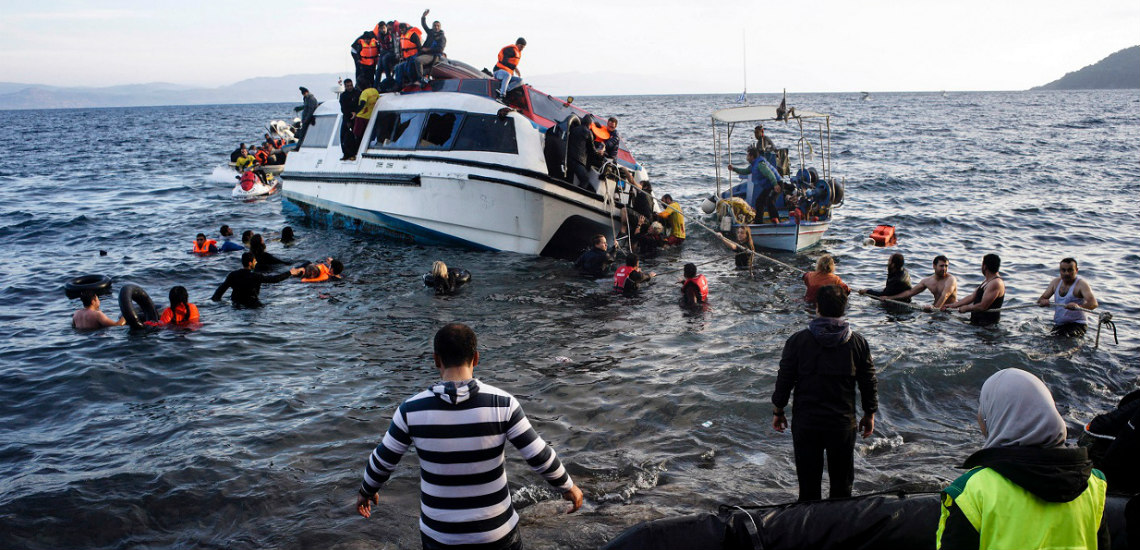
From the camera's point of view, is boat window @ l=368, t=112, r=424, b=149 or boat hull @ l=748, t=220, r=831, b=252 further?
boat window @ l=368, t=112, r=424, b=149

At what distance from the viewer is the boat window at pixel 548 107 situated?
14.9 metres

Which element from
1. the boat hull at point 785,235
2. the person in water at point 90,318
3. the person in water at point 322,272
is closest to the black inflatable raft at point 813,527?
the person in water at point 90,318

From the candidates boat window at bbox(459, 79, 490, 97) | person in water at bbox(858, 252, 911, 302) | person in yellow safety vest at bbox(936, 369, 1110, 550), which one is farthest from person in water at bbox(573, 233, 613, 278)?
person in yellow safety vest at bbox(936, 369, 1110, 550)

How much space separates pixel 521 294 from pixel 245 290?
4.51 meters

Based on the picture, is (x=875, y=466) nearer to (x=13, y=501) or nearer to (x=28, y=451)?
(x=13, y=501)

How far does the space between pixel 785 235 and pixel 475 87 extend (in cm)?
693

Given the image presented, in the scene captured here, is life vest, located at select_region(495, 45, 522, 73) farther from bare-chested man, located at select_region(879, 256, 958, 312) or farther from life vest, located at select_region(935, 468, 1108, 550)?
life vest, located at select_region(935, 468, 1108, 550)

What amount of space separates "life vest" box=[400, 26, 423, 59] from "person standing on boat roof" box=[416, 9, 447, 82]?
0.20 metres

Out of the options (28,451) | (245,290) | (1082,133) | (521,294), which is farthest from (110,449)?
(1082,133)

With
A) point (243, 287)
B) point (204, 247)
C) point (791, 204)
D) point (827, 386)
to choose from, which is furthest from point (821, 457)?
point (204, 247)

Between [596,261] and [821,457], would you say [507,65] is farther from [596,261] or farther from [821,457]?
[821,457]

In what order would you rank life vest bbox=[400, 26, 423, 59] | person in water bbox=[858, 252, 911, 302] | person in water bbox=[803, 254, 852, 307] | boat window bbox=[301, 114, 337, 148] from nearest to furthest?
person in water bbox=[803, 254, 852, 307]
person in water bbox=[858, 252, 911, 302]
life vest bbox=[400, 26, 423, 59]
boat window bbox=[301, 114, 337, 148]

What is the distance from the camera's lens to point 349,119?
55.9 ft

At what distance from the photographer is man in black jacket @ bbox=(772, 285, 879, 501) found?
189 inches
